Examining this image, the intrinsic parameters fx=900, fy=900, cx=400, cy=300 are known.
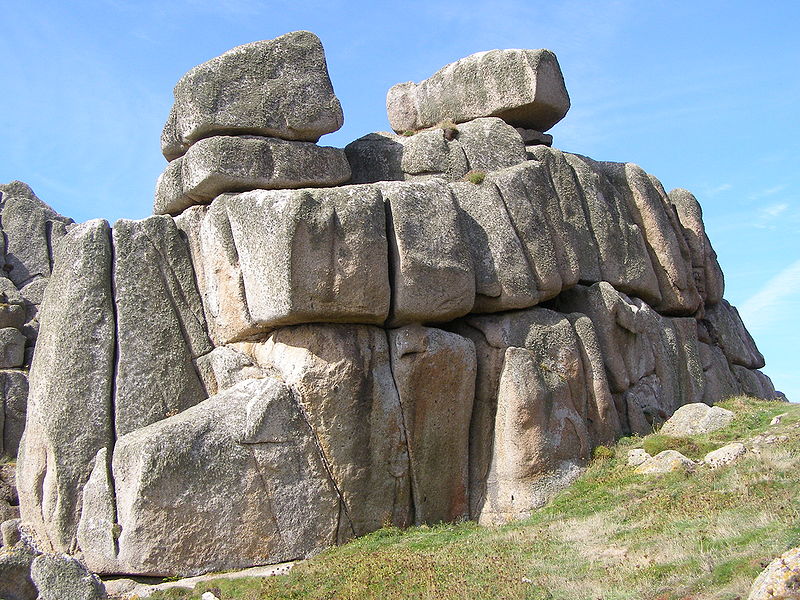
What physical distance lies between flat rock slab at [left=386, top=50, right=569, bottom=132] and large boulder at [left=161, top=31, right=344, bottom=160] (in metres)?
5.86

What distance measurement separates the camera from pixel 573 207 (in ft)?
88.7

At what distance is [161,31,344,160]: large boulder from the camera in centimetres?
2377

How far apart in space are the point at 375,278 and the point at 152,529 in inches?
290

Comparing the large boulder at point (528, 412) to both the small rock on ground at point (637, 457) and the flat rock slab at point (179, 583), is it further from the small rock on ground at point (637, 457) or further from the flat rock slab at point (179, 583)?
the flat rock slab at point (179, 583)

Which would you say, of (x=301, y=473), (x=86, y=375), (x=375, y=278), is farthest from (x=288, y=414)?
(x=86, y=375)

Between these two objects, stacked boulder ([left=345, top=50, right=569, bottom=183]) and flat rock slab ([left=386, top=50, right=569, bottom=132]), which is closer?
stacked boulder ([left=345, top=50, right=569, bottom=183])

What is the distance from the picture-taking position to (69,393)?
2145 centimetres

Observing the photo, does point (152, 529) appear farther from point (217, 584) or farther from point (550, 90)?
point (550, 90)

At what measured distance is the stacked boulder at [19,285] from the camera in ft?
110

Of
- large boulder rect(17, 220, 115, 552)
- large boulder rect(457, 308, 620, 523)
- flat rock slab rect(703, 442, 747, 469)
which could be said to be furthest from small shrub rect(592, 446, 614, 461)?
large boulder rect(17, 220, 115, 552)

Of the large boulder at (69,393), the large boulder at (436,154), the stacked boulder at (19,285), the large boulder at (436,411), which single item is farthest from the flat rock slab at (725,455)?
the stacked boulder at (19,285)

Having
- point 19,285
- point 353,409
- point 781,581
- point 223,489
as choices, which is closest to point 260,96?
point 353,409

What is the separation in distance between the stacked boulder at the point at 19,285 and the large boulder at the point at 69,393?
4.97 m

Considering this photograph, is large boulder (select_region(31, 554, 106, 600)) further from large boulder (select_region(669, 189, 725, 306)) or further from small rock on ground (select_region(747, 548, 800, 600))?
large boulder (select_region(669, 189, 725, 306))
